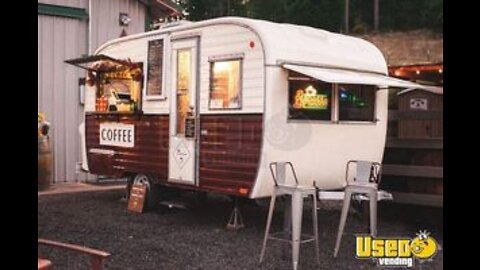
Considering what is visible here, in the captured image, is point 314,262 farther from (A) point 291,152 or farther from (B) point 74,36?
(B) point 74,36

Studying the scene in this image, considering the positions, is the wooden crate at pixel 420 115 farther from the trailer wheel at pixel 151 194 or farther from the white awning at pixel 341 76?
the trailer wheel at pixel 151 194

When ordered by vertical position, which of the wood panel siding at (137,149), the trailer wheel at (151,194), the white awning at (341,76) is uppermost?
the white awning at (341,76)

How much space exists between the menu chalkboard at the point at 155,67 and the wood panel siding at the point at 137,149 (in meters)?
0.40

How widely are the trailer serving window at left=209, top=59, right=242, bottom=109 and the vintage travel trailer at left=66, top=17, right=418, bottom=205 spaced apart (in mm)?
13

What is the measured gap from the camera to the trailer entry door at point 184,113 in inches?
303

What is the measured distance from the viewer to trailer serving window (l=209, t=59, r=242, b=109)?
23.2 feet

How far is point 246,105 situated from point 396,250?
2.54m

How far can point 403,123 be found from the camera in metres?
7.67

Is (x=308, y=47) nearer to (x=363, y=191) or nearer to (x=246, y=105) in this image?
(x=246, y=105)

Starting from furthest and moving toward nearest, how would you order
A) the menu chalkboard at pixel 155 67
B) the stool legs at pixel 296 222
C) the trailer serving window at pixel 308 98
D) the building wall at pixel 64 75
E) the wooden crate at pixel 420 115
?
the building wall at pixel 64 75 < the menu chalkboard at pixel 155 67 < the wooden crate at pixel 420 115 < the trailer serving window at pixel 308 98 < the stool legs at pixel 296 222

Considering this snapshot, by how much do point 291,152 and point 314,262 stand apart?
1467 millimetres

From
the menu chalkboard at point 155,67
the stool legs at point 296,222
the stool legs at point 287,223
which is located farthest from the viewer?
the menu chalkboard at point 155,67

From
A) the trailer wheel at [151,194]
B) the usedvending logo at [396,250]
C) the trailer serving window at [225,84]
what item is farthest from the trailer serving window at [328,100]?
the trailer wheel at [151,194]
